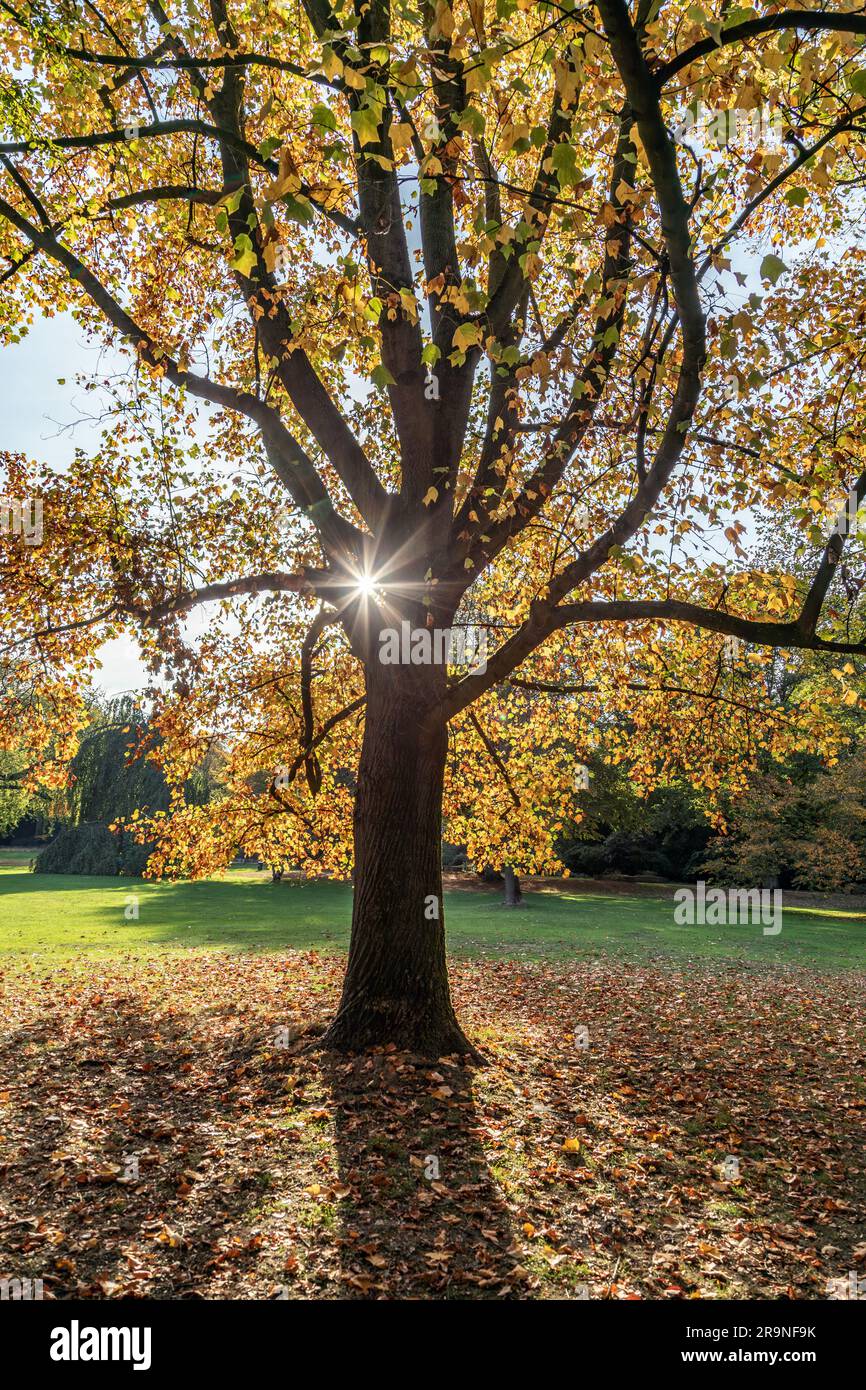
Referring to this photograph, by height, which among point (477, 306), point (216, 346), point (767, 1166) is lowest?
point (767, 1166)

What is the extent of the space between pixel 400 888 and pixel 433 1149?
2298 millimetres

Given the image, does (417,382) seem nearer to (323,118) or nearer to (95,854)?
(323,118)

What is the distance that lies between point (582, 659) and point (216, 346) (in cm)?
670

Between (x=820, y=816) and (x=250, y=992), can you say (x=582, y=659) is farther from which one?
(x=820, y=816)

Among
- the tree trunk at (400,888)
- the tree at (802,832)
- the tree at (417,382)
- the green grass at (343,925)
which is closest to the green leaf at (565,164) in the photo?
the tree at (417,382)

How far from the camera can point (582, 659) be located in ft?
38.6

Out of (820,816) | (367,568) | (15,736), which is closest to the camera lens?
(367,568)

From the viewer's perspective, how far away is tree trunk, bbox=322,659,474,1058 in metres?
7.36

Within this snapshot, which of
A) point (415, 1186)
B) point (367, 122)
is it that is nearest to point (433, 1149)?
point (415, 1186)

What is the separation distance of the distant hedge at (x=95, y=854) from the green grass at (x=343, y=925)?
2.91m

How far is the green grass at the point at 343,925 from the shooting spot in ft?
62.3

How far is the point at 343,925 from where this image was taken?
77.8 feet

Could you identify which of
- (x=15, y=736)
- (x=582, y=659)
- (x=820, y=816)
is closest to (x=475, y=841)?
(x=582, y=659)
